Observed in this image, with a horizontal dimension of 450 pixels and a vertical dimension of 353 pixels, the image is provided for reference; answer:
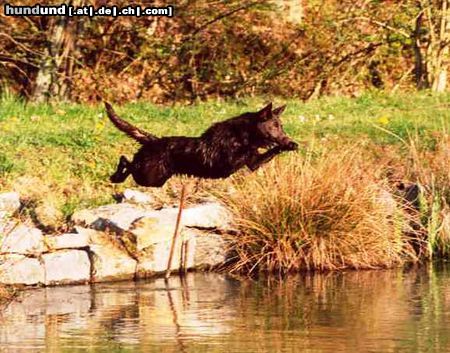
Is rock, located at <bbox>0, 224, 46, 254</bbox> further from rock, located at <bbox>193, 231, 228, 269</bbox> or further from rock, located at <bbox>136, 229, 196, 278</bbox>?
rock, located at <bbox>193, 231, 228, 269</bbox>

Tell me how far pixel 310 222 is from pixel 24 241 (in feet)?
7.94

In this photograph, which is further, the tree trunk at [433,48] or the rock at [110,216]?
the tree trunk at [433,48]

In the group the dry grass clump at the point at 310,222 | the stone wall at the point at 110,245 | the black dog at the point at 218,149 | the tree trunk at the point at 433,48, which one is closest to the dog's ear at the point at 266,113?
the black dog at the point at 218,149

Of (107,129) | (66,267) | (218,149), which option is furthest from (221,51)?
(218,149)

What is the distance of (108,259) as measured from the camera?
1116cm

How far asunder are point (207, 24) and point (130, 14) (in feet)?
3.81

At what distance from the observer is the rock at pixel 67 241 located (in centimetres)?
1108

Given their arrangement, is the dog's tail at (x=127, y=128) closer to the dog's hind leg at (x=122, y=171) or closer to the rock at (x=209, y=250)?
the dog's hind leg at (x=122, y=171)

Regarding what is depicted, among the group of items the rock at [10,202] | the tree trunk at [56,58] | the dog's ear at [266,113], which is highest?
the tree trunk at [56,58]

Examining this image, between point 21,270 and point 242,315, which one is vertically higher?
point 21,270

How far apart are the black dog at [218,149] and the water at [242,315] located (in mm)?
969

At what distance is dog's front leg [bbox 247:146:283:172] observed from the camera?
9508 millimetres

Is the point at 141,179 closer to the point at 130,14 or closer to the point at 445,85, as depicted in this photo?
the point at 130,14

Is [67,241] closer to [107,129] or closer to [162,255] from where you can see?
[162,255]
